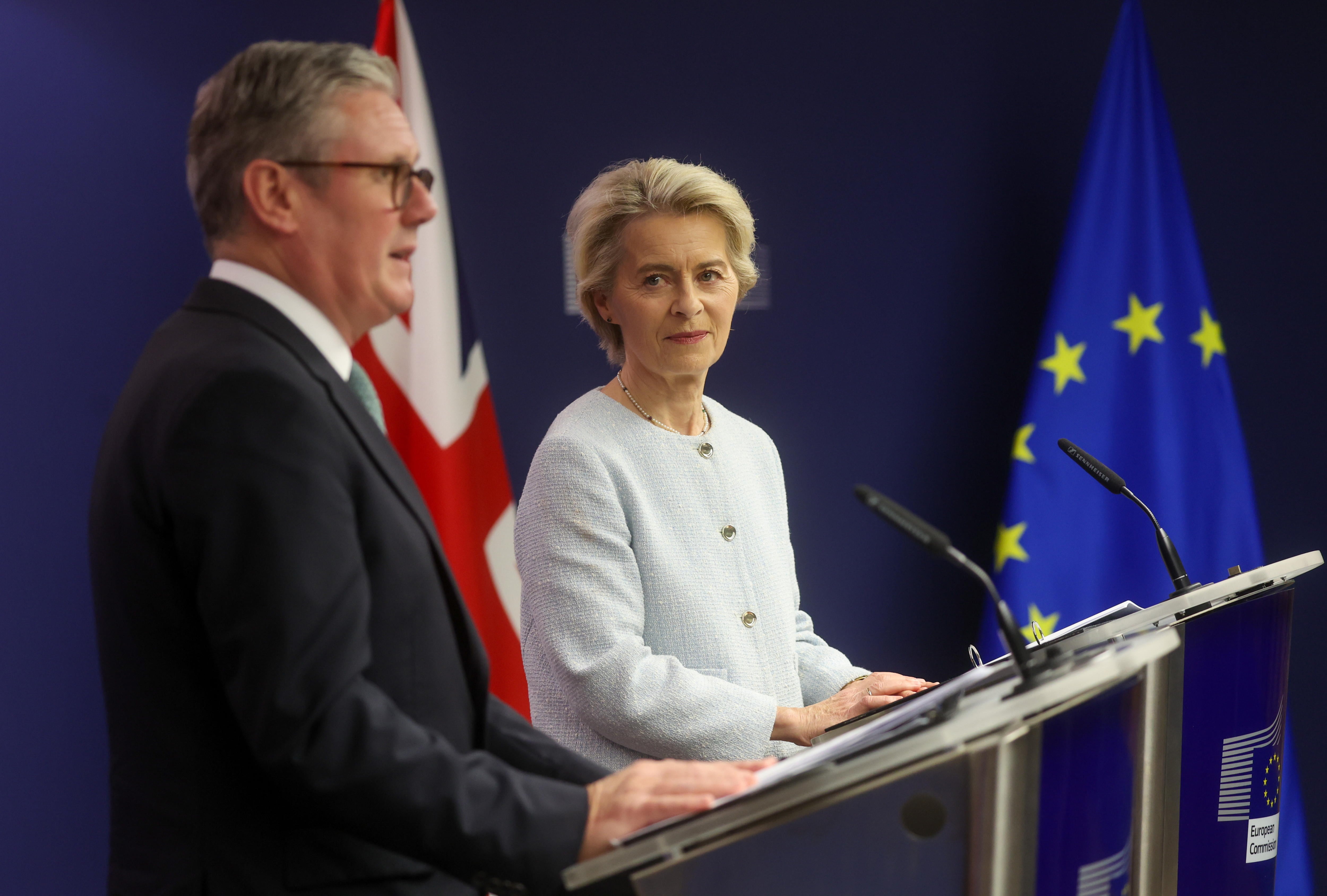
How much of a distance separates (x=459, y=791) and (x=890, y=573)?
2.24 meters

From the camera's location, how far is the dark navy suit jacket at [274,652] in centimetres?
89

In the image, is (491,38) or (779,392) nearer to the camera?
(491,38)

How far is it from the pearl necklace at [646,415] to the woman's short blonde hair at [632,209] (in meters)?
0.12

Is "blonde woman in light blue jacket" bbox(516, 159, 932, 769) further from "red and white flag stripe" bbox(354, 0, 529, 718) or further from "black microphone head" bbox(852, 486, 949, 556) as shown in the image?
"red and white flag stripe" bbox(354, 0, 529, 718)

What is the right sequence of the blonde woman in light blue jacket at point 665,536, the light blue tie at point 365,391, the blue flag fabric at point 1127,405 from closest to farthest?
the light blue tie at point 365,391 → the blonde woman in light blue jacket at point 665,536 → the blue flag fabric at point 1127,405

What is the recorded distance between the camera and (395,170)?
1092 millimetres

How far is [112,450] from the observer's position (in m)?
0.97

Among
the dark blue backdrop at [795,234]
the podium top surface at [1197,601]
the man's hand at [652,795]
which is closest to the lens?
the man's hand at [652,795]

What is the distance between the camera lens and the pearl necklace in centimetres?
176

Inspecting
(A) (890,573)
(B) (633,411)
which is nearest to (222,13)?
(B) (633,411)

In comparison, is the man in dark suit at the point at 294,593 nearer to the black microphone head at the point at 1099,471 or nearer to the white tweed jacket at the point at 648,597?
the white tweed jacket at the point at 648,597

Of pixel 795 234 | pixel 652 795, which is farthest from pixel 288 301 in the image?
pixel 795 234

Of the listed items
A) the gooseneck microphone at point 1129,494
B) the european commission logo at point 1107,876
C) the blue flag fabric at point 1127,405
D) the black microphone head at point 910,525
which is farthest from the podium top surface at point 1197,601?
the blue flag fabric at point 1127,405

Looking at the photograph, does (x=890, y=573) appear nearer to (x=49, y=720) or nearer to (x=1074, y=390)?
(x=1074, y=390)
